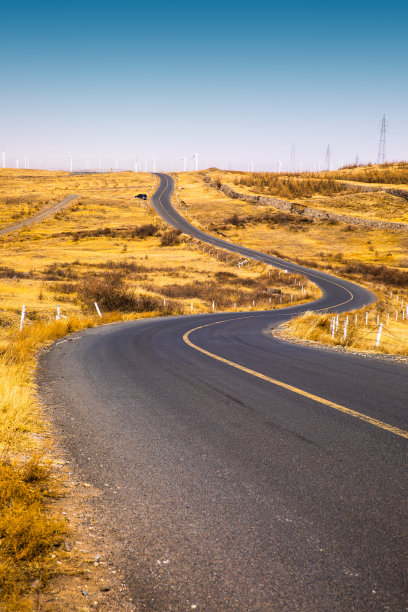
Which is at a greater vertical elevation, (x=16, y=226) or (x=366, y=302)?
(x=16, y=226)

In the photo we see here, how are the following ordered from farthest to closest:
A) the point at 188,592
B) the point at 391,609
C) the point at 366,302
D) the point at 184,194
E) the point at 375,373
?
1. the point at 184,194
2. the point at 366,302
3. the point at 375,373
4. the point at 188,592
5. the point at 391,609

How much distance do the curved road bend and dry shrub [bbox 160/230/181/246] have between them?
2599 inches

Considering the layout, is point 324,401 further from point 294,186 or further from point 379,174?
point 379,174

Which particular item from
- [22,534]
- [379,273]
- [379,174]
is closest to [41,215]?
[379,273]

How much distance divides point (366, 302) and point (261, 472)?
39.8 metres

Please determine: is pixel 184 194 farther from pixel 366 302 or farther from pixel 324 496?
pixel 324 496

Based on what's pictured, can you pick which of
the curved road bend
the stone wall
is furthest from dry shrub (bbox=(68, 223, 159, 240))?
the curved road bend

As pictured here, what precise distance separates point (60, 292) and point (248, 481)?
95.7 ft

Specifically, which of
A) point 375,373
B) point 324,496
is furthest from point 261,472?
point 375,373

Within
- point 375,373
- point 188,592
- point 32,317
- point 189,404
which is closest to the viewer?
point 188,592

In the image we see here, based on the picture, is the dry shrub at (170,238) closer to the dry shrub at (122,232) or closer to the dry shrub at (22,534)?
the dry shrub at (122,232)

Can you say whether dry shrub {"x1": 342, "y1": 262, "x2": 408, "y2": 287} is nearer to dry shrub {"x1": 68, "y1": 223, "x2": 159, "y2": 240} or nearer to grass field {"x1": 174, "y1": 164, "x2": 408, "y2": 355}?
grass field {"x1": 174, "y1": 164, "x2": 408, "y2": 355}

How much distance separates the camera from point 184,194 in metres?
128

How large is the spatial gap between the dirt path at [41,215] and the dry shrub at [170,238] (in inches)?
1095
